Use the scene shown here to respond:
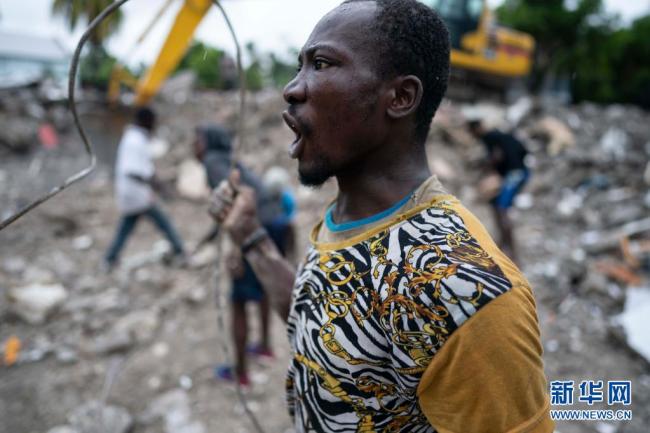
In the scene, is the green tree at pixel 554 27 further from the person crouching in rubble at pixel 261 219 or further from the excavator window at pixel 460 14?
the person crouching in rubble at pixel 261 219

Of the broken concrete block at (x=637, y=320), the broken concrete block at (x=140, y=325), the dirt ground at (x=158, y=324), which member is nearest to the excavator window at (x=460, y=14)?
the dirt ground at (x=158, y=324)

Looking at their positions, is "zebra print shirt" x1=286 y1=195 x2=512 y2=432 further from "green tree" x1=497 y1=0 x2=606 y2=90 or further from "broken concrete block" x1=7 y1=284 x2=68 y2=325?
"green tree" x1=497 y1=0 x2=606 y2=90

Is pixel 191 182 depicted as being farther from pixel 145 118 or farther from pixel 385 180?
pixel 385 180

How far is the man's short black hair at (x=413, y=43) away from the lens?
937 millimetres

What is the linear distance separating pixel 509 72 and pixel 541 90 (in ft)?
39.7

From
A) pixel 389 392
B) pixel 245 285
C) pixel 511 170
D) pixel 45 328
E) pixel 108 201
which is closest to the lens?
pixel 389 392

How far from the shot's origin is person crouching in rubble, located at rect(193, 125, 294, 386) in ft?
9.48

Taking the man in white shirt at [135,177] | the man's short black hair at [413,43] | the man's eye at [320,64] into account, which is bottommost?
the man in white shirt at [135,177]

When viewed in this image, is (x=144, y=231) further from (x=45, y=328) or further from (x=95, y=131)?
(x=95, y=131)

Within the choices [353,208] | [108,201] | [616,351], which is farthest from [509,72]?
[353,208]

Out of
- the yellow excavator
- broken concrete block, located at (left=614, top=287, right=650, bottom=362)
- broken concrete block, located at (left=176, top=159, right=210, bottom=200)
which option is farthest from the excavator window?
broken concrete block, located at (left=614, top=287, right=650, bottom=362)

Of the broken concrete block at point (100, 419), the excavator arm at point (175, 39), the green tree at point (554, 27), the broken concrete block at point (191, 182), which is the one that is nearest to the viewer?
the broken concrete block at point (100, 419)

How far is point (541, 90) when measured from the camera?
2042 centimetres

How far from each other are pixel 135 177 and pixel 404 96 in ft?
14.1
